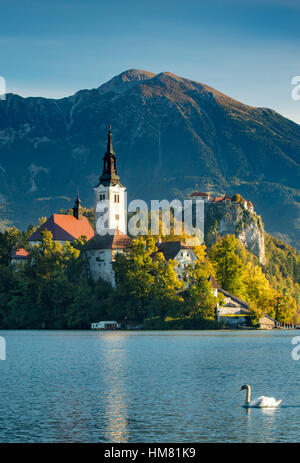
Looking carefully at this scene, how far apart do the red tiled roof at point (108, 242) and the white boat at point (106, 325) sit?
1953cm

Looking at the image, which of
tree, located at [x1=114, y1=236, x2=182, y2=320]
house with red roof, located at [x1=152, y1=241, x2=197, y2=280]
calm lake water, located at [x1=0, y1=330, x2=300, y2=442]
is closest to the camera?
calm lake water, located at [x1=0, y1=330, x2=300, y2=442]

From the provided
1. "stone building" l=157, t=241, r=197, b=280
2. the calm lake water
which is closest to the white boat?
"stone building" l=157, t=241, r=197, b=280

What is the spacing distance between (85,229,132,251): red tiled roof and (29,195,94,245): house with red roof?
50.4 feet

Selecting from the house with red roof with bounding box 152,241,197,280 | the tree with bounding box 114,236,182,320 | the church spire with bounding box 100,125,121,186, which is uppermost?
the church spire with bounding box 100,125,121,186

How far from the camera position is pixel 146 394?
4712 cm

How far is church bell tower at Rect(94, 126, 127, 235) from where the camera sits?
7170 inches

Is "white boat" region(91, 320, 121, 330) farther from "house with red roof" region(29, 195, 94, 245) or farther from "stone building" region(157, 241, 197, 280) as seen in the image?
"house with red roof" region(29, 195, 94, 245)

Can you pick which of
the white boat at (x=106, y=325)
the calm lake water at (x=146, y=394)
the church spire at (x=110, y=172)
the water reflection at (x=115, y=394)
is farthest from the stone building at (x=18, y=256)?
the calm lake water at (x=146, y=394)

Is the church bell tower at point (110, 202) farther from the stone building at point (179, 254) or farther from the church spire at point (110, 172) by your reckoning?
the stone building at point (179, 254)

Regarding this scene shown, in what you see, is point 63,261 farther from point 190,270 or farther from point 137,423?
point 137,423

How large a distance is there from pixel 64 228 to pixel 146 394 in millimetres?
132220

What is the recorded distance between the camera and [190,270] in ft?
447

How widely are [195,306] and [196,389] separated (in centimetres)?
7985
